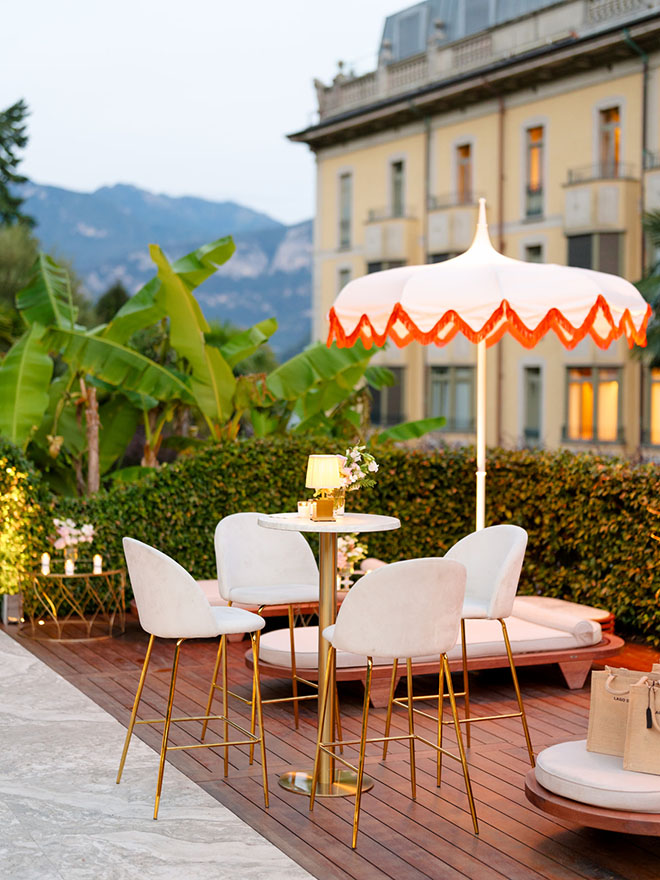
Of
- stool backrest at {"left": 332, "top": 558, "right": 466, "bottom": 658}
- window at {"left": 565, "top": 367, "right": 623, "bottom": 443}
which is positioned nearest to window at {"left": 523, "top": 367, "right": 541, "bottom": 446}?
window at {"left": 565, "top": 367, "right": 623, "bottom": 443}

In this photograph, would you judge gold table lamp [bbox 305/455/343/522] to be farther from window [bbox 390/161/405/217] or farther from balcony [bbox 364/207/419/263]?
window [bbox 390/161/405/217]

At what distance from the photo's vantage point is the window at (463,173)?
98.6 feet

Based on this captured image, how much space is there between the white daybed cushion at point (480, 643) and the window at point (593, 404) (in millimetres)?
18637

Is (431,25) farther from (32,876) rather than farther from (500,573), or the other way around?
(32,876)

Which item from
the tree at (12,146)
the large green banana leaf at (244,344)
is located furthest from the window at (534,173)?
the tree at (12,146)

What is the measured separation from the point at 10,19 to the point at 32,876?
78001 millimetres

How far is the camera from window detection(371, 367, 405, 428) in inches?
1251

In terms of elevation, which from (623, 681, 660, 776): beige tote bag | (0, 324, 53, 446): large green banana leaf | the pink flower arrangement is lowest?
(623, 681, 660, 776): beige tote bag

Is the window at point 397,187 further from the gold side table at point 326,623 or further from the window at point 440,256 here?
the gold side table at point 326,623

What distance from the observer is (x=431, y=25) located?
33.8 metres

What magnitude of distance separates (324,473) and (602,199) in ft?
70.4

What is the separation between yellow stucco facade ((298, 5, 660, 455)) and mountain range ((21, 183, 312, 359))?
113 ft

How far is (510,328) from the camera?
870 centimetres

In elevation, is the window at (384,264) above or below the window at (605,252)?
above
